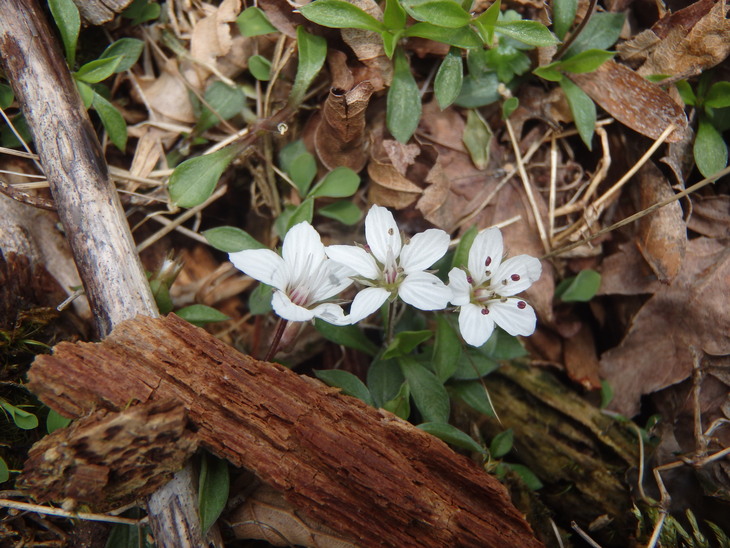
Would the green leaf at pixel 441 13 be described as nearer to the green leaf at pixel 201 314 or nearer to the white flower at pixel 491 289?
the white flower at pixel 491 289

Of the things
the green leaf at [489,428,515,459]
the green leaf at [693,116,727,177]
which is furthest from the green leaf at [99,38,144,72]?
the green leaf at [693,116,727,177]

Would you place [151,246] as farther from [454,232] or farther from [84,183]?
[454,232]

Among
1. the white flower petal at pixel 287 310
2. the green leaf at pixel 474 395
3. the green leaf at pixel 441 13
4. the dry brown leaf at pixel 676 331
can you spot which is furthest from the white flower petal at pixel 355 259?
the dry brown leaf at pixel 676 331

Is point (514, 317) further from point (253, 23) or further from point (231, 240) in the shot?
point (253, 23)

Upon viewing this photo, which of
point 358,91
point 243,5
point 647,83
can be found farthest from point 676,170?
point 243,5

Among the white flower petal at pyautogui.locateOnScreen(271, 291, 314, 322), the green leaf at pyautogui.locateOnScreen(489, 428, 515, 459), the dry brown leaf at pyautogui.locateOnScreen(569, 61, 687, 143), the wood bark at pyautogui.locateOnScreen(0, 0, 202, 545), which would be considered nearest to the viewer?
the white flower petal at pyautogui.locateOnScreen(271, 291, 314, 322)

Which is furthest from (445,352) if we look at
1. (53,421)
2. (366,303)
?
(53,421)

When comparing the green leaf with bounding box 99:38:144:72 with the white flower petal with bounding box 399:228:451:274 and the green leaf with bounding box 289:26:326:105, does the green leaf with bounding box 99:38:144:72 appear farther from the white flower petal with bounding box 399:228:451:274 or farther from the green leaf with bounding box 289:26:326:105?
the white flower petal with bounding box 399:228:451:274
